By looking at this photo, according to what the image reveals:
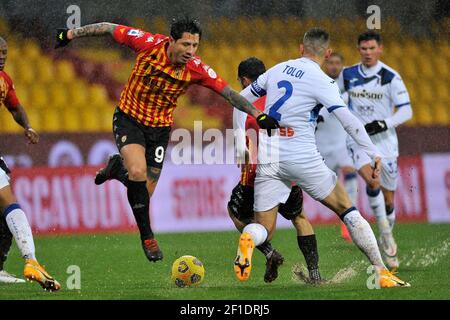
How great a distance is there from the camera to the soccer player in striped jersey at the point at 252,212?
822 cm

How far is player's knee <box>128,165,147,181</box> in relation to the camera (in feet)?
26.5

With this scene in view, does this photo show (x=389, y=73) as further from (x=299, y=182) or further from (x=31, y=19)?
(x=31, y=19)

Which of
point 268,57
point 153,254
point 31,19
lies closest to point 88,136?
point 31,19

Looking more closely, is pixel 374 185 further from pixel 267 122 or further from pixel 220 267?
pixel 267 122

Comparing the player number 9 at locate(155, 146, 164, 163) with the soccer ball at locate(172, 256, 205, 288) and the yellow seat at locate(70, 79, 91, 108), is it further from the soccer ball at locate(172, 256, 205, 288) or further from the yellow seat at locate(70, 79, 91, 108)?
the yellow seat at locate(70, 79, 91, 108)

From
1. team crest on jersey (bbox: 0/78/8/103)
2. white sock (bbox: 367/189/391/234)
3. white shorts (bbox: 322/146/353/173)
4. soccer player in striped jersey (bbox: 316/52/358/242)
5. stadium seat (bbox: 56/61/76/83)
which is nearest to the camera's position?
team crest on jersey (bbox: 0/78/8/103)

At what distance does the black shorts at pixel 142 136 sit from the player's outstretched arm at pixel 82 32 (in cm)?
70

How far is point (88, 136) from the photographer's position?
45.6 feet

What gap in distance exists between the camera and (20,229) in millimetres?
7793

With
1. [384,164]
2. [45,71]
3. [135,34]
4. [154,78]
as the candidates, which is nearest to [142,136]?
[154,78]

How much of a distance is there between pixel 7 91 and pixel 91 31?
3.44 ft

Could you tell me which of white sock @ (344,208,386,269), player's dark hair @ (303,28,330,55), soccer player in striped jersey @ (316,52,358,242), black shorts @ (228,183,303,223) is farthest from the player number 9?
soccer player in striped jersey @ (316,52,358,242)

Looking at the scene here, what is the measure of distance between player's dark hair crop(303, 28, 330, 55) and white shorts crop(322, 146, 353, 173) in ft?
17.7
